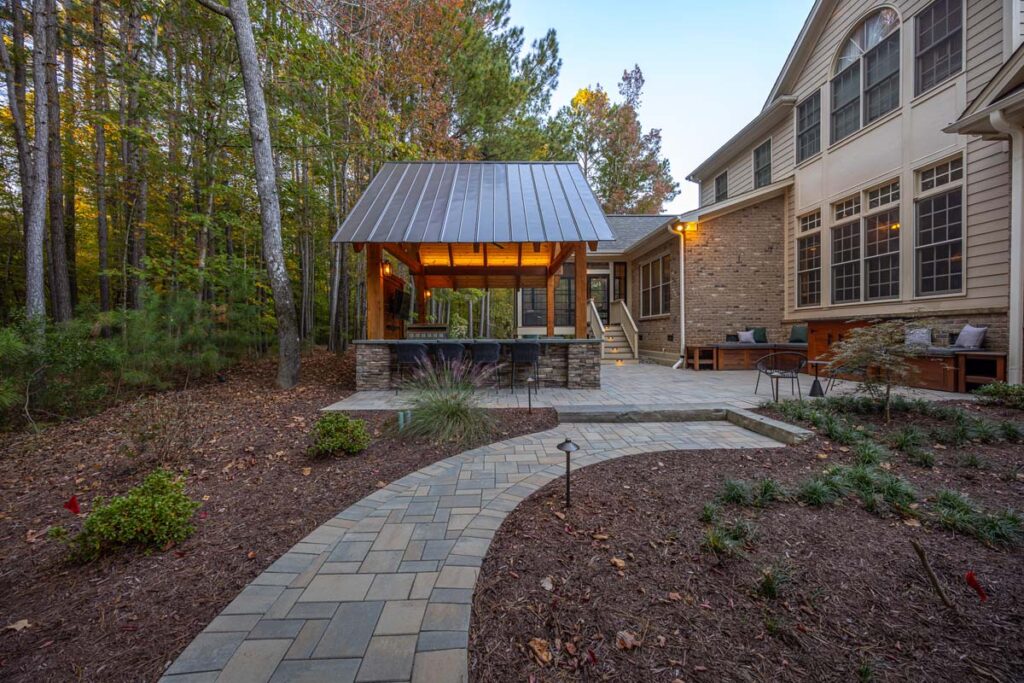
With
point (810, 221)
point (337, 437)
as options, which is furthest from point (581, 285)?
point (810, 221)

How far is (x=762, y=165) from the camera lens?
11.5 meters

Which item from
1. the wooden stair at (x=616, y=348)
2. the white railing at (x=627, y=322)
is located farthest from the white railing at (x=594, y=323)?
the white railing at (x=627, y=322)

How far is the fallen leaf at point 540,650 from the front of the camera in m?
1.47

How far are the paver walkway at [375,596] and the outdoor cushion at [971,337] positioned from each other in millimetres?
7498

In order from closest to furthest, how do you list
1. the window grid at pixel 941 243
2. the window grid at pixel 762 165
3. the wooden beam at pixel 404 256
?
the window grid at pixel 941 243 → the wooden beam at pixel 404 256 → the window grid at pixel 762 165

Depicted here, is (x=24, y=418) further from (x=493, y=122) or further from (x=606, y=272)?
(x=606, y=272)

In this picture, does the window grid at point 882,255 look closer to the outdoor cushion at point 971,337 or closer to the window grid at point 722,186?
the outdoor cushion at point 971,337

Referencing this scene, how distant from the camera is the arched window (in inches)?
308

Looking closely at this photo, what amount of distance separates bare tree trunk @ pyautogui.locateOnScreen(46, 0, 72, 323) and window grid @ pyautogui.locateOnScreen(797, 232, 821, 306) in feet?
48.9

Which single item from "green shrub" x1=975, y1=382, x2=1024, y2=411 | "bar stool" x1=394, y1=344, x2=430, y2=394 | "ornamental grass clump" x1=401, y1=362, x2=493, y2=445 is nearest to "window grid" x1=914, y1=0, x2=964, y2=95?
"green shrub" x1=975, y1=382, x2=1024, y2=411

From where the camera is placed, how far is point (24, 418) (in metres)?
4.92

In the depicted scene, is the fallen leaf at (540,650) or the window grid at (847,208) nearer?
the fallen leaf at (540,650)

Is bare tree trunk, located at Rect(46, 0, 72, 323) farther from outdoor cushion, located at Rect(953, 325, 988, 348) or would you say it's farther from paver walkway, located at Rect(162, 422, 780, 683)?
outdoor cushion, located at Rect(953, 325, 988, 348)

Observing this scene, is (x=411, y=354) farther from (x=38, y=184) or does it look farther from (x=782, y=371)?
(x=38, y=184)
